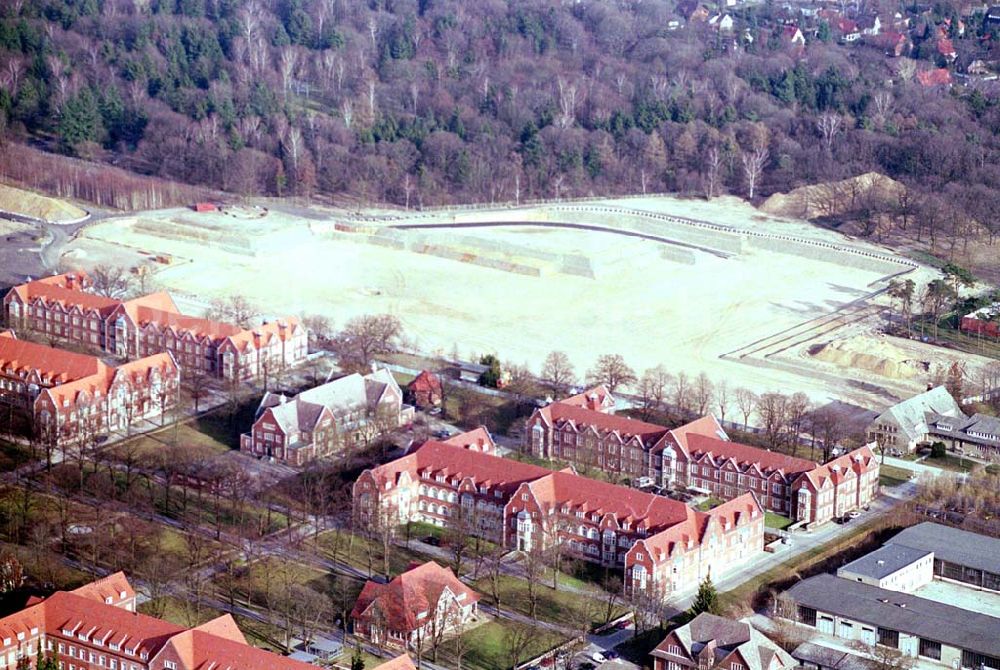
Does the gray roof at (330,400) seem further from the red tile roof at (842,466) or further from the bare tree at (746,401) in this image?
the red tile roof at (842,466)

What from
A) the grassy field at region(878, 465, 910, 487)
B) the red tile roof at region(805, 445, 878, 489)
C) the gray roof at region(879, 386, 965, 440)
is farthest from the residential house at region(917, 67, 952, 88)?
the red tile roof at region(805, 445, 878, 489)

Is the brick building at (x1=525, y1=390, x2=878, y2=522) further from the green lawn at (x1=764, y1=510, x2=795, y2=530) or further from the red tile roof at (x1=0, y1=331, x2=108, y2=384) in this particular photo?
the red tile roof at (x1=0, y1=331, x2=108, y2=384)

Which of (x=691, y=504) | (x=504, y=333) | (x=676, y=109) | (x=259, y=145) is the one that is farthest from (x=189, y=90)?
(x=691, y=504)

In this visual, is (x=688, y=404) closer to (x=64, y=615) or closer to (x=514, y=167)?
(x=64, y=615)

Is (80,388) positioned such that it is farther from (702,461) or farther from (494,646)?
(494,646)

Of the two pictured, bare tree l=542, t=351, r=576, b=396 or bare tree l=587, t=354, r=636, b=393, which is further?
bare tree l=587, t=354, r=636, b=393

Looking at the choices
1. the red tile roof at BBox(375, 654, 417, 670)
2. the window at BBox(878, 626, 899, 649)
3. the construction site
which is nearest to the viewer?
the red tile roof at BBox(375, 654, 417, 670)
